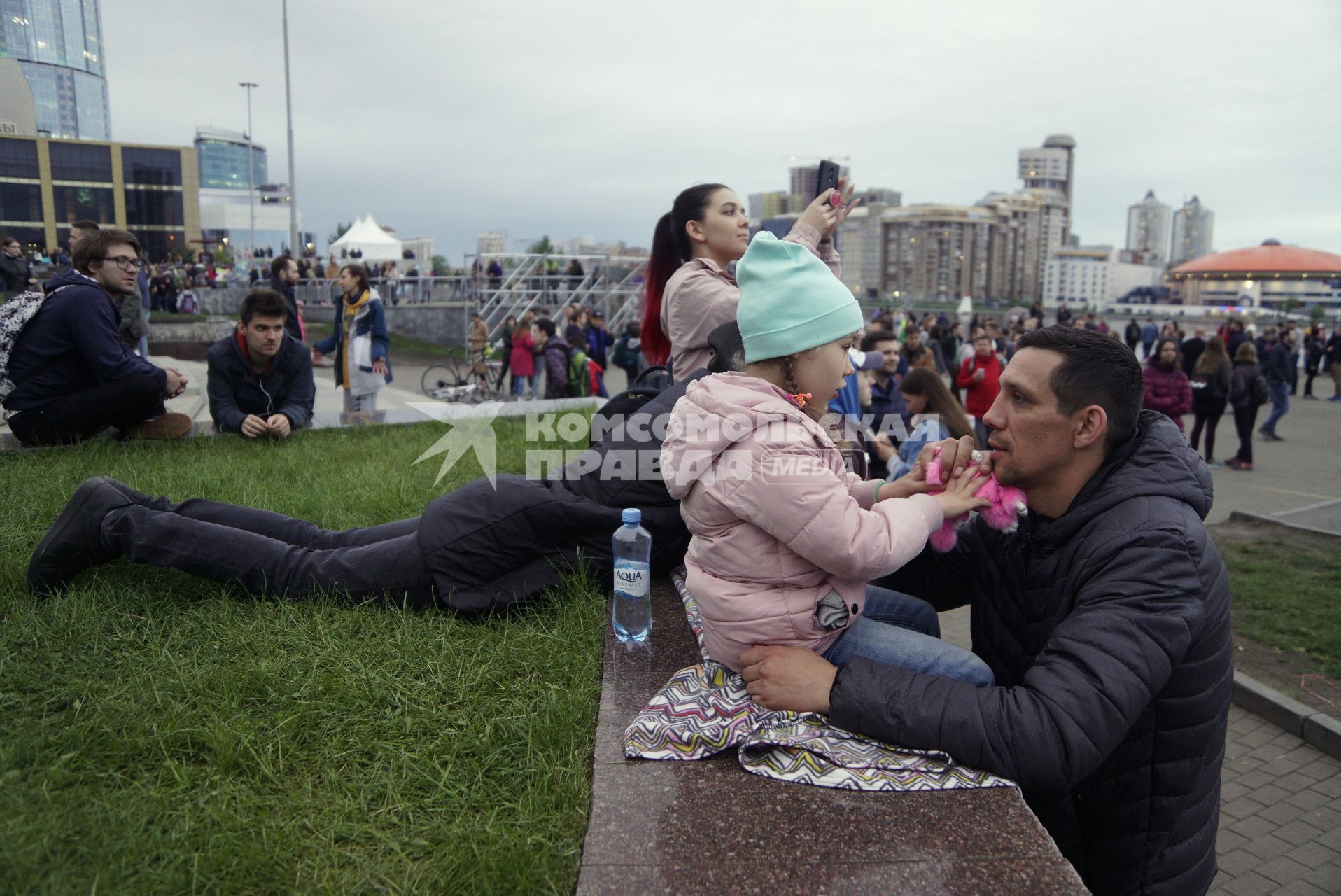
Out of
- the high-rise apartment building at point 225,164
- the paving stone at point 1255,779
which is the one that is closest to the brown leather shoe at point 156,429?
the paving stone at point 1255,779

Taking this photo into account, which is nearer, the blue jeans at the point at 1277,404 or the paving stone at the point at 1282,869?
the paving stone at the point at 1282,869

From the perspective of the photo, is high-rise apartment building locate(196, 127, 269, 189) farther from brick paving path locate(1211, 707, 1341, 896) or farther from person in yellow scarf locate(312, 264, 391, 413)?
brick paving path locate(1211, 707, 1341, 896)

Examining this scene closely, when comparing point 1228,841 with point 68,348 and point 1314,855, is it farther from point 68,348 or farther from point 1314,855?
point 68,348

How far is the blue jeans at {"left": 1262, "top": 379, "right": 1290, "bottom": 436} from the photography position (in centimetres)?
1566

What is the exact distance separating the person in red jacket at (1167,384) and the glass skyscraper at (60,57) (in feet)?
51.2

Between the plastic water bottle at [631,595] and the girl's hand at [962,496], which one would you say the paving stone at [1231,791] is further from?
the plastic water bottle at [631,595]

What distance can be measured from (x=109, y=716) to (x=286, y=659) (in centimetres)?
56

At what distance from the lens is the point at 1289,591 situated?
22.4 ft

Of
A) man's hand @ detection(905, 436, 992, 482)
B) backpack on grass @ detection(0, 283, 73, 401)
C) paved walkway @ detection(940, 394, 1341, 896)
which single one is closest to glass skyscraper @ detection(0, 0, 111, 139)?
backpack on grass @ detection(0, 283, 73, 401)

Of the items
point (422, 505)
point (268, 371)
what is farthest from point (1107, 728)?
point (268, 371)

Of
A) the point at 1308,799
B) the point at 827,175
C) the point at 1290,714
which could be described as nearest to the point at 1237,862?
the point at 1308,799

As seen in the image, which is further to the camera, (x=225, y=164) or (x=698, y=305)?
(x=225, y=164)

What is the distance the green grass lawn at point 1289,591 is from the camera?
585cm

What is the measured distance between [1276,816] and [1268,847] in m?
0.34
